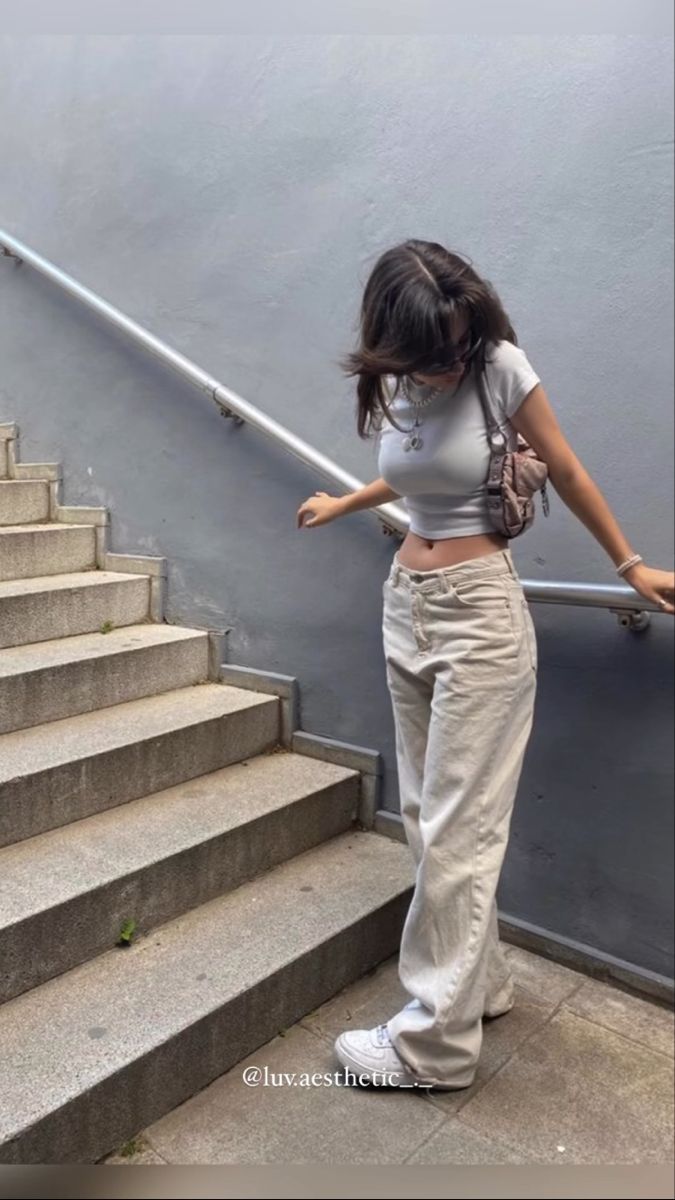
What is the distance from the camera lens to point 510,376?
56.3 inches

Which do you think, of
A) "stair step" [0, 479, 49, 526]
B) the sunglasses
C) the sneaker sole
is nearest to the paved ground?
the sneaker sole

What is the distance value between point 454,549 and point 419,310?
46cm

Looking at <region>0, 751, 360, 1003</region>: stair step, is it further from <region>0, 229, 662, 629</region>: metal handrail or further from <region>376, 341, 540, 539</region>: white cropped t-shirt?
<region>376, 341, 540, 539</region>: white cropped t-shirt

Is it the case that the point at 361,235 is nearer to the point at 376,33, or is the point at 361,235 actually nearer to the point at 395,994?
the point at 376,33

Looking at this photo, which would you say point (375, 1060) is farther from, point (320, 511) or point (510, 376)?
point (510, 376)

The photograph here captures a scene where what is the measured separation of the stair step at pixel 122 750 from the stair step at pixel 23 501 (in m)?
1.06

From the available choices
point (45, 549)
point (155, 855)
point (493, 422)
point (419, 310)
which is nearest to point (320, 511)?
point (493, 422)

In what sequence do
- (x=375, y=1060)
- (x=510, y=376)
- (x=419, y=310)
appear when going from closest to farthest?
(x=419, y=310) → (x=510, y=376) → (x=375, y=1060)

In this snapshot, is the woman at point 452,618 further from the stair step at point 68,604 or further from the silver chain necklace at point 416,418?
the stair step at point 68,604

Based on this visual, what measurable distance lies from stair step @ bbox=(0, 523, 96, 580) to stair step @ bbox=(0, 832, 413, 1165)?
4.81 feet

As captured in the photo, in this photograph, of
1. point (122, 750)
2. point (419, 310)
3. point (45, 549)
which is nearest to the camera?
point (419, 310)

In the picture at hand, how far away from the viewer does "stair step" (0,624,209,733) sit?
226 cm

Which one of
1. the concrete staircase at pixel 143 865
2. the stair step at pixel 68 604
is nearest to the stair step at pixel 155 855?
the concrete staircase at pixel 143 865

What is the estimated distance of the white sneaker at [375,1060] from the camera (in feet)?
5.38
